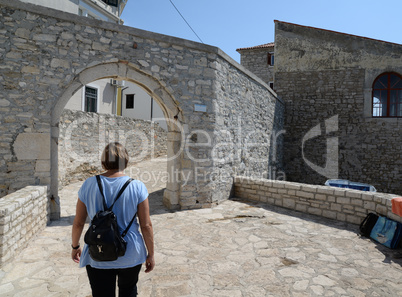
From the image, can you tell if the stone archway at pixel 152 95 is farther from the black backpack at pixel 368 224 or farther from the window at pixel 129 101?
the window at pixel 129 101

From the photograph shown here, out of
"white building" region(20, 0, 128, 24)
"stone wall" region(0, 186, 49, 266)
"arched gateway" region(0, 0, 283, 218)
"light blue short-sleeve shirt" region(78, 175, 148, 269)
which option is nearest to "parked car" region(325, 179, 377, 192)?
"arched gateway" region(0, 0, 283, 218)

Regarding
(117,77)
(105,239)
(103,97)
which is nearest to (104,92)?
(103,97)

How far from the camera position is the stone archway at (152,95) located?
4.79 meters

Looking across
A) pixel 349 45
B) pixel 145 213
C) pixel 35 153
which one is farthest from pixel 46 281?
pixel 349 45

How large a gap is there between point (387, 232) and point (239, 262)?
2430mm

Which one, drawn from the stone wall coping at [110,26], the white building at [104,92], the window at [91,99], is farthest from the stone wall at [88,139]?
the window at [91,99]

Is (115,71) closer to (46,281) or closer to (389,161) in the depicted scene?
(46,281)

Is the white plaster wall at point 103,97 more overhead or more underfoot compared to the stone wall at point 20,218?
more overhead

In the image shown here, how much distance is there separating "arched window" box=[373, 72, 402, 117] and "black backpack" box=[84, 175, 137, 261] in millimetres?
12601

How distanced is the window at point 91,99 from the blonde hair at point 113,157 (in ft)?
49.1

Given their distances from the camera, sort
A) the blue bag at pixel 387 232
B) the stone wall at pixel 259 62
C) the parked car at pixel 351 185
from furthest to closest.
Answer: the stone wall at pixel 259 62 < the parked car at pixel 351 185 < the blue bag at pixel 387 232

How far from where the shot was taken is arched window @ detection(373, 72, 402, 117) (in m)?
11.1

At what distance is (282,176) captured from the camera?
1181 cm

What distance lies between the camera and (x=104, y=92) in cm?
1667
